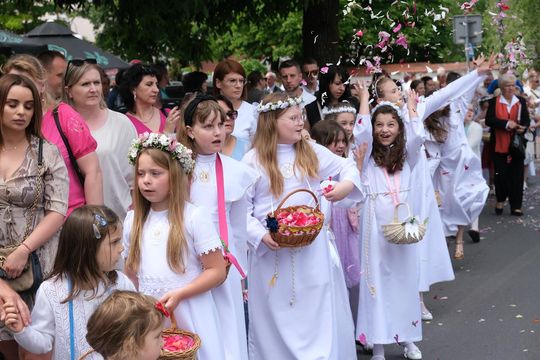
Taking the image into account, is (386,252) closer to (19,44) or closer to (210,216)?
(210,216)

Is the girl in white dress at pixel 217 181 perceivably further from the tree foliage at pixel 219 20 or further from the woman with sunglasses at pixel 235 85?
the tree foliage at pixel 219 20

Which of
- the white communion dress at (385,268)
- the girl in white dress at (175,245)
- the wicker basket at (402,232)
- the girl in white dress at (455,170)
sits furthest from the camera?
the girl in white dress at (455,170)

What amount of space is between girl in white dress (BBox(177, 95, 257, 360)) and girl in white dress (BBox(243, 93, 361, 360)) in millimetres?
653

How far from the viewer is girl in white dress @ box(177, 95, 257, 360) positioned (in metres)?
5.74

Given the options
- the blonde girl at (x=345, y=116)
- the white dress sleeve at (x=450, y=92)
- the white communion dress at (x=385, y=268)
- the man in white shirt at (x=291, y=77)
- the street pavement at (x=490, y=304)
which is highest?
the man in white shirt at (x=291, y=77)

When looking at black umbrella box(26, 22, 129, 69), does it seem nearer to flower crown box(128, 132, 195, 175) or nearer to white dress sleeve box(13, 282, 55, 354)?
flower crown box(128, 132, 195, 175)

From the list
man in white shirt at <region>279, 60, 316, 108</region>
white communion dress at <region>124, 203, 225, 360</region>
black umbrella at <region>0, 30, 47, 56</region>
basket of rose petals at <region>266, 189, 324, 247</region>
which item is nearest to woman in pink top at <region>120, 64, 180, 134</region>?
basket of rose petals at <region>266, 189, 324, 247</region>

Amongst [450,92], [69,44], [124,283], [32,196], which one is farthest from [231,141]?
[69,44]

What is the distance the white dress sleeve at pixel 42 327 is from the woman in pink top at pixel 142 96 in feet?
9.95

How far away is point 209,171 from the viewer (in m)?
5.82

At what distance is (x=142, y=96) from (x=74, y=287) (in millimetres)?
3198

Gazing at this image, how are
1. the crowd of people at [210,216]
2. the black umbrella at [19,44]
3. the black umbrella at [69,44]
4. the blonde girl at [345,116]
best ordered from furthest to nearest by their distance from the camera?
1. the black umbrella at [69,44]
2. the black umbrella at [19,44]
3. the blonde girl at [345,116]
4. the crowd of people at [210,216]

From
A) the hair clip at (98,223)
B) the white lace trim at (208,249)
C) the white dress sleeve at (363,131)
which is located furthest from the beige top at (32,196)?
the white dress sleeve at (363,131)

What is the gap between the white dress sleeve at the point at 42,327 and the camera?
14.5ft
